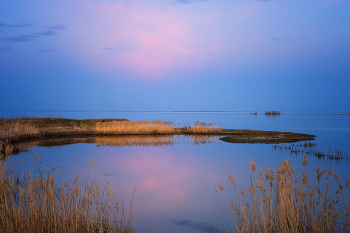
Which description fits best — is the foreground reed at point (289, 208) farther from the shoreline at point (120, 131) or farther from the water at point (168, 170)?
the shoreline at point (120, 131)

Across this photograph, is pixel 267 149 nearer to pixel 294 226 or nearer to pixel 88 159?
pixel 88 159

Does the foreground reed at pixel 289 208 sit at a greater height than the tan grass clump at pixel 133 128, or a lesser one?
lesser

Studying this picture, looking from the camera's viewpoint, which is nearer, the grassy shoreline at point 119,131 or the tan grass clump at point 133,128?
the grassy shoreline at point 119,131

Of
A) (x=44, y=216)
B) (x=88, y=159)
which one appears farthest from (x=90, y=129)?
(x=44, y=216)

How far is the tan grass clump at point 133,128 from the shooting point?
1062 inches

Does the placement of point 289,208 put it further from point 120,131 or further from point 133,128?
point 120,131

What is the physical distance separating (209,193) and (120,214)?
11.5 feet

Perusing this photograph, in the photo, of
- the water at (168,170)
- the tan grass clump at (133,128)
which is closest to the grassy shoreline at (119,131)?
the tan grass clump at (133,128)

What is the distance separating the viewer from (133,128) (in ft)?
89.4

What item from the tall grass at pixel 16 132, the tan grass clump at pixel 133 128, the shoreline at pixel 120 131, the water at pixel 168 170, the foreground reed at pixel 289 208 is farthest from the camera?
the tan grass clump at pixel 133 128

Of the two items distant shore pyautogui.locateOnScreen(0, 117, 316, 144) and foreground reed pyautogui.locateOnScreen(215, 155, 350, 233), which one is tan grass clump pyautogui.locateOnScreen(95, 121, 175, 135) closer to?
distant shore pyautogui.locateOnScreen(0, 117, 316, 144)

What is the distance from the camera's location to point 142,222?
6980 millimetres

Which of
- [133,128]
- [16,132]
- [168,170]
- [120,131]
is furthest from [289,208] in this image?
[120,131]

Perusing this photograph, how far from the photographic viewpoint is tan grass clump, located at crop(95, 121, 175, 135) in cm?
A: 2698
